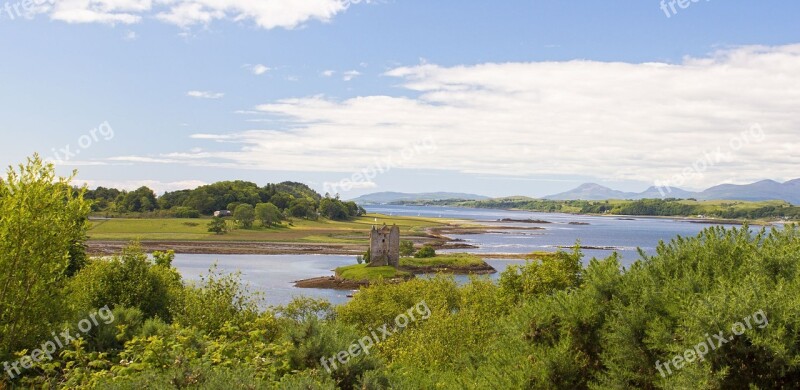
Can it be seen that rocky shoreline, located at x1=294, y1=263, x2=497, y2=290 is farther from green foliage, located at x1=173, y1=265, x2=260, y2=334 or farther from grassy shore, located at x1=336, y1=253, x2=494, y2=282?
green foliage, located at x1=173, y1=265, x2=260, y2=334

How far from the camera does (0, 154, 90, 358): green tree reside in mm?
17031

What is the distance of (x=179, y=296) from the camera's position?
1538 inches

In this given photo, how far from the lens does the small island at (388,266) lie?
316 ft

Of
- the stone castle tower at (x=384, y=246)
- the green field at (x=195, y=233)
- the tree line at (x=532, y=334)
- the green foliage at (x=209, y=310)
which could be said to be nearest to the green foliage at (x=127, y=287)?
the green foliage at (x=209, y=310)

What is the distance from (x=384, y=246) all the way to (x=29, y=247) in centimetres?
9499

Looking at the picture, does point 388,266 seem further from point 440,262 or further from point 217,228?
point 217,228

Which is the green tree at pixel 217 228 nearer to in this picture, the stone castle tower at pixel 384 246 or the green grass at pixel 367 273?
the green grass at pixel 367 273

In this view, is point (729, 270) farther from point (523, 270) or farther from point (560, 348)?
point (523, 270)

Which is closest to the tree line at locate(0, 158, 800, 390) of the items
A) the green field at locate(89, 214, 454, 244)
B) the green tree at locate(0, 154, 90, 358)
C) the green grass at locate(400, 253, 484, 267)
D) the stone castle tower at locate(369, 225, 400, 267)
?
the green tree at locate(0, 154, 90, 358)

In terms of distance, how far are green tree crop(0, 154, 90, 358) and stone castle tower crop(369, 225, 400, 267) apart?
9222cm

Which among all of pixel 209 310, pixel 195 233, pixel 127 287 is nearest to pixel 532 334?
pixel 209 310

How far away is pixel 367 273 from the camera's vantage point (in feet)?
336

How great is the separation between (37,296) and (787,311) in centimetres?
1974

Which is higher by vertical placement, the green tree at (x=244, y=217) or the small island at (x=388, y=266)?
the green tree at (x=244, y=217)
